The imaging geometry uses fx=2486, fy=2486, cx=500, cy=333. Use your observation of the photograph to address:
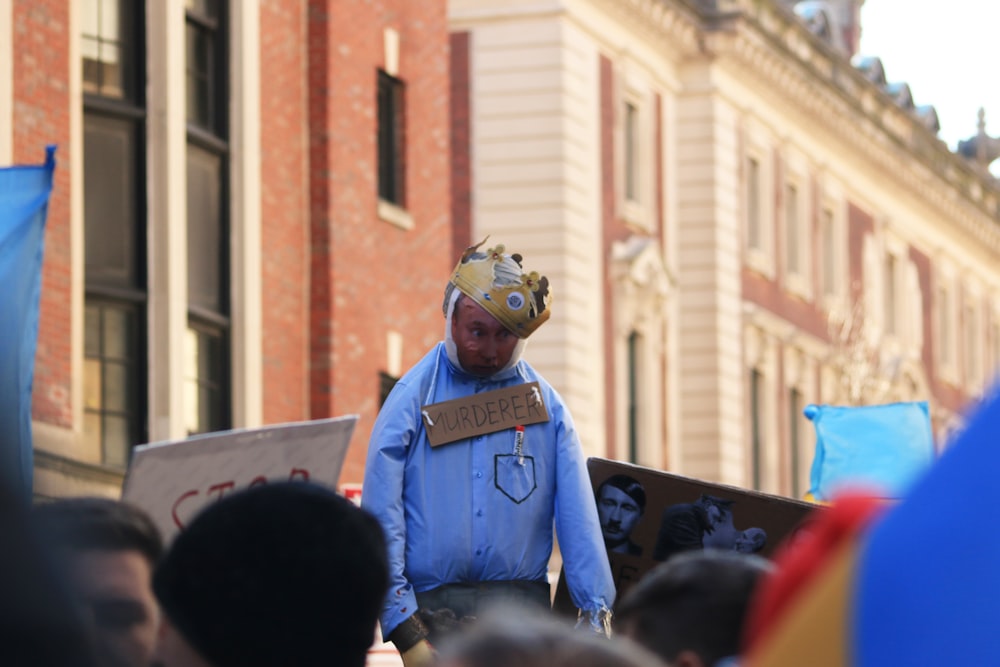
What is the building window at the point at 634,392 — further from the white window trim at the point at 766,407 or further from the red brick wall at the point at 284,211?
the red brick wall at the point at 284,211

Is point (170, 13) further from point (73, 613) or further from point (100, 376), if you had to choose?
point (73, 613)

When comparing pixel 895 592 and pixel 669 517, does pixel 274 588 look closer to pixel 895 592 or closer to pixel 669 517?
pixel 895 592

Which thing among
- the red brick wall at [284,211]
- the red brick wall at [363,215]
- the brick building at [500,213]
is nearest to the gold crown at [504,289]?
the brick building at [500,213]

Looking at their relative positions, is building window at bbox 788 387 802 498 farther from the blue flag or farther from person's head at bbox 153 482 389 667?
person's head at bbox 153 482 389 667

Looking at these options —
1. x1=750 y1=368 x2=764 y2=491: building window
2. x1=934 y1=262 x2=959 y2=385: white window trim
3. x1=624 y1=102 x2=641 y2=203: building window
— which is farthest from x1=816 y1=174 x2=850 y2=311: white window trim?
x1=624 y1=102 x2=641 y2=203: building window

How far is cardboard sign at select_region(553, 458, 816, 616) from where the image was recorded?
754 centimetres

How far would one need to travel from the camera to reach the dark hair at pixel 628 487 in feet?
25.7

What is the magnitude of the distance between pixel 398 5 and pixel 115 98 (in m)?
5.44

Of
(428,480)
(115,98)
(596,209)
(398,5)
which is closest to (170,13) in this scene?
(115,98)

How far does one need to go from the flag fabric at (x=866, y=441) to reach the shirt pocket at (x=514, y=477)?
6.75 m

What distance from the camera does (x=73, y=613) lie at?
86.0 inches

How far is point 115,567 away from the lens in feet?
12.1

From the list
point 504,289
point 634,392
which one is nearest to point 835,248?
point 634,392

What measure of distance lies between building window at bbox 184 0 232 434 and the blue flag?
34.4 feet
